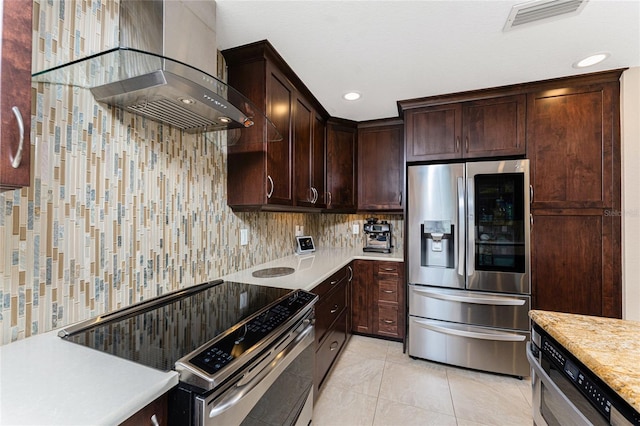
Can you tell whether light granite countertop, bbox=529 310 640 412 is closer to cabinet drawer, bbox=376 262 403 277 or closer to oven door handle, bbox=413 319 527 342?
oven door handle, bbox=413 319 527 342

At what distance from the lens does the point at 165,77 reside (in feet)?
3.04

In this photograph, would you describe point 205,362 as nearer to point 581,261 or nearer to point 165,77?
point 165,77

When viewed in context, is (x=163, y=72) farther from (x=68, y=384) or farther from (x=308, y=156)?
(x=308, y=156)

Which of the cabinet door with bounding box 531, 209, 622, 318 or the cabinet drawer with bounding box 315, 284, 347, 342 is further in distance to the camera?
the cabinet door with bounding box 531, 209, 622, 318

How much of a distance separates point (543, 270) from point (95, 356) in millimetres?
2826

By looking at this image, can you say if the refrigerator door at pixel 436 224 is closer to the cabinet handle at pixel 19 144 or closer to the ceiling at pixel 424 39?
the ceiling at pixel 424 39

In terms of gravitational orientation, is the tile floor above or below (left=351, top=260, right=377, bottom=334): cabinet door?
below

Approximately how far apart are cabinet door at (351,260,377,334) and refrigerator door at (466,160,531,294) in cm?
95

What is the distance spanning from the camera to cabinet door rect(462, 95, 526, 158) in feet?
7.36

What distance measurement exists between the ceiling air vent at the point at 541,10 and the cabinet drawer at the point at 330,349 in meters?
2.28

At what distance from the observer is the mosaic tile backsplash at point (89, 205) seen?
3.01 feet

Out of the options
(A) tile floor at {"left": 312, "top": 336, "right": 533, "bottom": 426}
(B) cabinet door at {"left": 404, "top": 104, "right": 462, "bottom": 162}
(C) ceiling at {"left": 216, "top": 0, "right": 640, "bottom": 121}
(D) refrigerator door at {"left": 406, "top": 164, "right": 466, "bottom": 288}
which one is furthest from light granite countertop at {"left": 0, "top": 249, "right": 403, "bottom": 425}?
(B) cabinet door at {"left": 404, "top": 104, "right": 462, "bottom": 162}

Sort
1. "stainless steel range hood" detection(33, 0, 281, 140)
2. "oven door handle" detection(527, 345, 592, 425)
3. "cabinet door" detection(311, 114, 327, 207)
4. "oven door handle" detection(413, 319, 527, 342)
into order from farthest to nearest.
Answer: "cabinet door" detection(311, 114, 327, 207)
"oven door handle" detection(413, 319, 527, 342)
"stainless steel range hood" detection(33, 0, 281, 140)
"oven door handle" detection(527, 345, 592, 425)

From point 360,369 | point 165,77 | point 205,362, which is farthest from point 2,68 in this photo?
point 360,369
